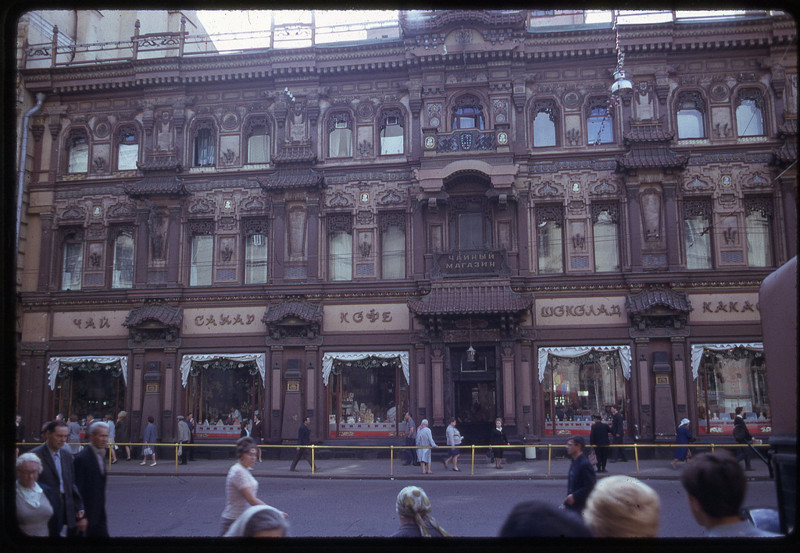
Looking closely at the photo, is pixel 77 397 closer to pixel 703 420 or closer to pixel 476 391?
pixel 476 391

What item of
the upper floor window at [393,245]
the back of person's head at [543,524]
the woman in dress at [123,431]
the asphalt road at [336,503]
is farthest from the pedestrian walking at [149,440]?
the back of person's head at [543,524]

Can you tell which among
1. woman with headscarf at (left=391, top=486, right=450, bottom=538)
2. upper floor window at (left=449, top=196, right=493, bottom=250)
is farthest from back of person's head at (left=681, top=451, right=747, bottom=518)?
upper floor window at (left=449, top=196, right=493, bottom=250)

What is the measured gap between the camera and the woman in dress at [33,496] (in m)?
5.57

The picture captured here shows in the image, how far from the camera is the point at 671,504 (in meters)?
14.2

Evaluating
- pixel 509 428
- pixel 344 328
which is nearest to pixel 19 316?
pixel 344 328

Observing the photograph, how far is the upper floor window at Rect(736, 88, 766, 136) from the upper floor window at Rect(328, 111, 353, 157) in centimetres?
1450

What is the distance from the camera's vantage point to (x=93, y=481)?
7.20 metres

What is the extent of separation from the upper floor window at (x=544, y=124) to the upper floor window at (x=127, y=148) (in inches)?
637

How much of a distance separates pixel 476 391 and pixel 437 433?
2.10 metres

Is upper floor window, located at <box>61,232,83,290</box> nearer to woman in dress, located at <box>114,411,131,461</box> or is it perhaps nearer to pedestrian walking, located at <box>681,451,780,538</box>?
woman in dress, located at <box>114,411,131,461</box>

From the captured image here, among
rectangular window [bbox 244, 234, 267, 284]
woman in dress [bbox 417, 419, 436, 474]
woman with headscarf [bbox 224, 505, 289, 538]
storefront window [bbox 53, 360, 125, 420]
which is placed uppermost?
rectangular window [bbox 244, 234, 267, 284]

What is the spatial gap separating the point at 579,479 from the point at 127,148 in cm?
2525

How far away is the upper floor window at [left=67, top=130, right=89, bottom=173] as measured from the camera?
28672mm

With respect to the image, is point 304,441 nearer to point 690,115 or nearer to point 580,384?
point 580,384
